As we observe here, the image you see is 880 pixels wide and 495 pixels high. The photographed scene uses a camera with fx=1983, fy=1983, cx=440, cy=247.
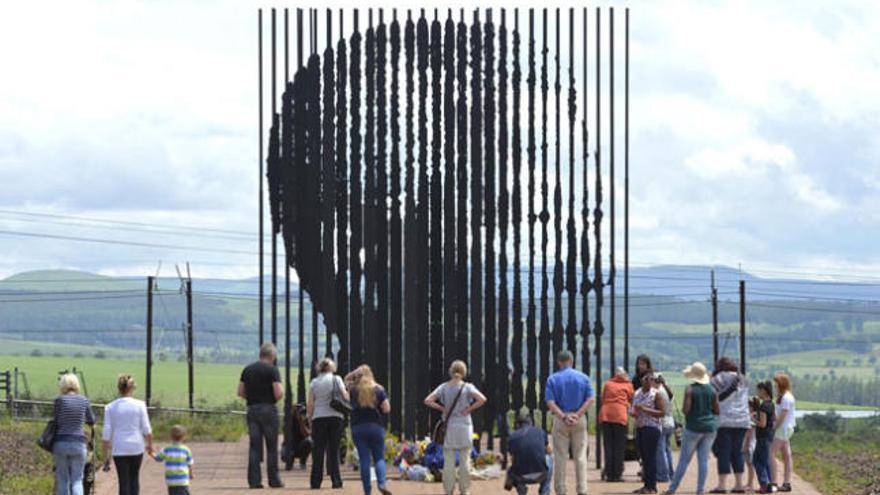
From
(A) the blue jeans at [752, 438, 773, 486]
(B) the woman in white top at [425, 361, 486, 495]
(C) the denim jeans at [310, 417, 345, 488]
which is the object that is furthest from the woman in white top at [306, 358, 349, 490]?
(A) the blue jeans at [752, 438, 773, 486]

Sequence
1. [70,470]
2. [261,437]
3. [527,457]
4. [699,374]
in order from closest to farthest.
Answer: [70,470]
[527,457]
[699,374]
[261,437]

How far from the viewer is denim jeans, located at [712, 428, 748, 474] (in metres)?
23.0

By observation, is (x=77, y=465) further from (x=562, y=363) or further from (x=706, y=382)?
(x=706, y=382)

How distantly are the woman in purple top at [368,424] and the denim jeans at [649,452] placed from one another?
325 centimetres

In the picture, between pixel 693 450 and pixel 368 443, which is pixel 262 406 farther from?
pixel 693 450

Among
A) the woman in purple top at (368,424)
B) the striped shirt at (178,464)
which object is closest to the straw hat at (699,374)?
the woman in purple top at (368,424)

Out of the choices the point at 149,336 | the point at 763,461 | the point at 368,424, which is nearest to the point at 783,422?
the point at 763,461

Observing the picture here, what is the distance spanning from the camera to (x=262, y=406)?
23.5 meters

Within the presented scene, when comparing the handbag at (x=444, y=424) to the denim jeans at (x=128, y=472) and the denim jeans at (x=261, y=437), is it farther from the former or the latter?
the denim jeans at (x=128, y=472)

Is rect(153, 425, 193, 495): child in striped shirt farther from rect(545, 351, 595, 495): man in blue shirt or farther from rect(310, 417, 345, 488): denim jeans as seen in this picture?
rect(545, 351, 595, 495): man in blue shirt

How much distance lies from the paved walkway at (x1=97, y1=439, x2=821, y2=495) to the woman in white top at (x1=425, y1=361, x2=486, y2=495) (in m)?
1.13

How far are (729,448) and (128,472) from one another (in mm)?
7320

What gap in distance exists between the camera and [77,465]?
1958 centimetres

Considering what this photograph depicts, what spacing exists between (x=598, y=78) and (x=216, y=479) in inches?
288
